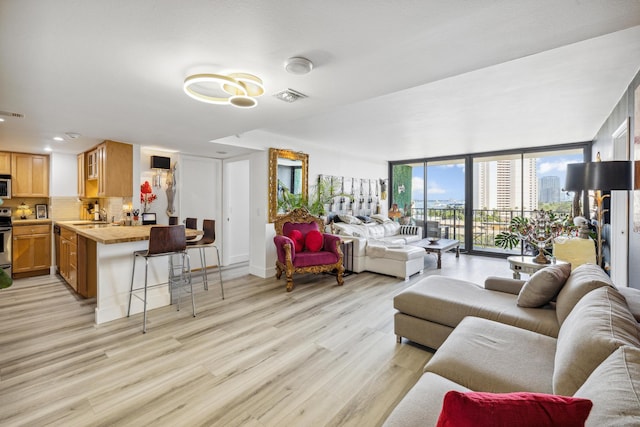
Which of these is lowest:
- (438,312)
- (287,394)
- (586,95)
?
(287,394)

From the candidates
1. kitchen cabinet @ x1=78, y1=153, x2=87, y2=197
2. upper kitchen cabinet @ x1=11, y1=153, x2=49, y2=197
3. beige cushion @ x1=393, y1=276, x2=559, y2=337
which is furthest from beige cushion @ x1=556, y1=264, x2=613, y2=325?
upper kitchen cabinet @ x1=11, y1=153, x2=49, y2=197

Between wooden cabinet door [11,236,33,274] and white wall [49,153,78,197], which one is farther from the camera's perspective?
white wall [49,153,78,197]

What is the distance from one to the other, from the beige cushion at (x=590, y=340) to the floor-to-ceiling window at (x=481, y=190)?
5331mm

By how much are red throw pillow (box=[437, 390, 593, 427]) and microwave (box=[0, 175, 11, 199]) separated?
22.2 feet

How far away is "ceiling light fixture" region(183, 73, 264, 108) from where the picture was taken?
1950 mm

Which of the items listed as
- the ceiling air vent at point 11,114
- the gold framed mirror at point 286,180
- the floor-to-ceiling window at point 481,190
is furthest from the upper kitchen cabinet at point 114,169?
the floor-to-ceiling window at point 481,190

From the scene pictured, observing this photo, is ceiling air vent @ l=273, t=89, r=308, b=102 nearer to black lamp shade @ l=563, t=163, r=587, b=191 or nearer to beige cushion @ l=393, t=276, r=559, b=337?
beige cushion @ l=393, t=276, r=559, b=337

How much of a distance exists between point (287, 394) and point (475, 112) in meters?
3.83

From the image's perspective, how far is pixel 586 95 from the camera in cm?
316

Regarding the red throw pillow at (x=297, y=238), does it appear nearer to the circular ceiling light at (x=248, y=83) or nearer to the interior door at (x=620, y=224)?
the circular ceiling light at (x=248, y=83)

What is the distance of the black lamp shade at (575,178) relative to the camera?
246 centimetres

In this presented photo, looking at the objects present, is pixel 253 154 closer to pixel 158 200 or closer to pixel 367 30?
pixel 158 200

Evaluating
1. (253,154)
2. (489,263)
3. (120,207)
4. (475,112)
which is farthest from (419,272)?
(120,207)

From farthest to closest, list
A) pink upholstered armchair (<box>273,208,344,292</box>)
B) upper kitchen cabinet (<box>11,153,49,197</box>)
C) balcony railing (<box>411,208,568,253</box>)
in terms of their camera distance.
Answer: balcony railing (<box>411,208,568,253</box>) < upper kitchen cabinet (<box>11,153,49,197</box>) < pink upholstered armchair (<box>273,208,344,292</box>)
